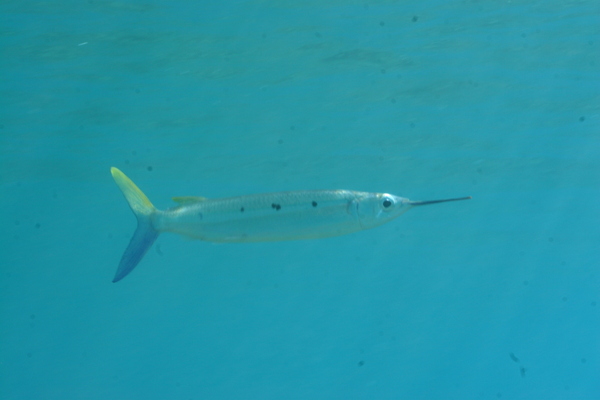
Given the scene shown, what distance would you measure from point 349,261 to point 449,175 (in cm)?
1925

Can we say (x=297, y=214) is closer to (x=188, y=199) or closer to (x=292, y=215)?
(x=292, y=215)

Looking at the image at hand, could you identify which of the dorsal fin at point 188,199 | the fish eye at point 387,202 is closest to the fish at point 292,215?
the fish eye at point 387,202

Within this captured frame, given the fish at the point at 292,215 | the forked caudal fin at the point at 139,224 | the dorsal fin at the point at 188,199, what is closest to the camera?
the fish at the point at 292,215

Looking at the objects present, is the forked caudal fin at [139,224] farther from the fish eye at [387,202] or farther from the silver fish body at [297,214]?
the fish eye at [387,202]

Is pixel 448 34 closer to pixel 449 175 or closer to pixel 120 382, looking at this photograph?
pixel 449 175

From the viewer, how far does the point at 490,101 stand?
15.2 meters

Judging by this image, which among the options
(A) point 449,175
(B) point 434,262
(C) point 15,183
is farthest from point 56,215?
(B) point 434,262

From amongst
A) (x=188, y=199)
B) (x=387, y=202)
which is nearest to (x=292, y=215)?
(x=387, y=202)

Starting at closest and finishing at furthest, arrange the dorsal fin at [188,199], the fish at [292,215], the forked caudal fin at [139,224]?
the fish at [292,215]
the forked caudal fin at [139,224]
the dorsal fin at [188,199]

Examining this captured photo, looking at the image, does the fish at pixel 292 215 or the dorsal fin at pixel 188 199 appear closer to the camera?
the fish at pixel 292 215

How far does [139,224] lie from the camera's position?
12.5ft

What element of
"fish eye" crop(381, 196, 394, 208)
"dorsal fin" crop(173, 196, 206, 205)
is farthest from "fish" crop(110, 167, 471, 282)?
"dorsal fin" crop(173, 196, 206, 205)

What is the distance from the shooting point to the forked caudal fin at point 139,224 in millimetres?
3561

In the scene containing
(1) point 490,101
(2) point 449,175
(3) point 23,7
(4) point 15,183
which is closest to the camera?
(3) point 23,7
